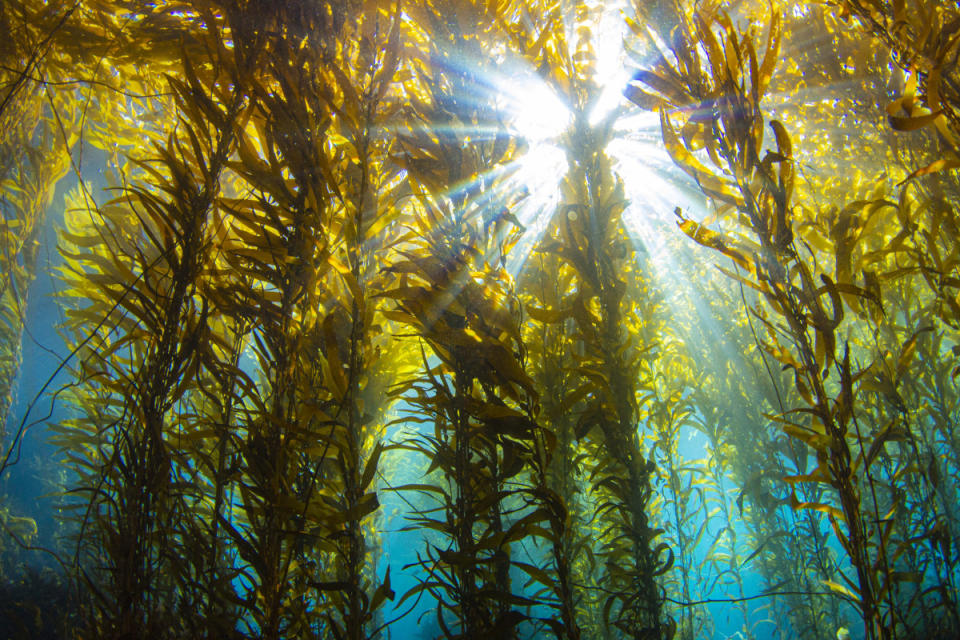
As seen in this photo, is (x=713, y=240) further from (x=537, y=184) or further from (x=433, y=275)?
(x=537, y=184)

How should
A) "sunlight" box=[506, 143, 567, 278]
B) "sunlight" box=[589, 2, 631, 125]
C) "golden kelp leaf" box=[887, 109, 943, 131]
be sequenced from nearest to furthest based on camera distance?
"golden kelp leaf" box=[887, 109, 943, 131], "sunlight" box=[506, 143, 567, 278], "sunlight" box=[589, 2, 631, 125]

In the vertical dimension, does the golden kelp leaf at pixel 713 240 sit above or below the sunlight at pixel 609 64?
below

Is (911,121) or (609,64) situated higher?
(609,64)

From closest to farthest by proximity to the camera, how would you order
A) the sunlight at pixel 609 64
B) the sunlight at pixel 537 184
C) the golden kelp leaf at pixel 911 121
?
the golden kelp leaf at pixel 911 121 < the sunlight at pixel 537 184 < the sunlight at pixel 609 64

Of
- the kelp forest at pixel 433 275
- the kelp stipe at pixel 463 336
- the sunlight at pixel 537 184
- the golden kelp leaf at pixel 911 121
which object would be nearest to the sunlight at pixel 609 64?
the kelp forest at pixel 433 275

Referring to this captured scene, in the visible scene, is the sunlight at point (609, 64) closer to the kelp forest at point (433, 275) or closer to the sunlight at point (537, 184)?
the kelp forest at point (433, 275)

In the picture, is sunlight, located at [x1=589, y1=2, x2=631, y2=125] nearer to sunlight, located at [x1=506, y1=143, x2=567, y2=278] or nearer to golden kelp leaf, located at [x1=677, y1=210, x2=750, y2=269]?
sunlight, located at [x1=506, y1=143, x2=567, y2=278]

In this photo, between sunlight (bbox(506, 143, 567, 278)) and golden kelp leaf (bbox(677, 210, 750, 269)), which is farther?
sunlight (bbox(506, 143, 567, 278))

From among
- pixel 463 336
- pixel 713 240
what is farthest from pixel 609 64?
pixel 463 336

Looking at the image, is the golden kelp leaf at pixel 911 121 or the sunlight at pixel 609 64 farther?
the sunlight at pixel 609 64

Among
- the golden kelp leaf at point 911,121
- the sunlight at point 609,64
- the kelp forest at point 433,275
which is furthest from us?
the sunlight at point 609,64

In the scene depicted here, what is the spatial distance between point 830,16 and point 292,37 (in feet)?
9.92

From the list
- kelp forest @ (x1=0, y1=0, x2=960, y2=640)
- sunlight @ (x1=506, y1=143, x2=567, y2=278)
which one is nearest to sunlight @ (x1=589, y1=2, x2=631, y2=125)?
kelp forest @ (x1=0, y1=0, x2=960, y2=640)

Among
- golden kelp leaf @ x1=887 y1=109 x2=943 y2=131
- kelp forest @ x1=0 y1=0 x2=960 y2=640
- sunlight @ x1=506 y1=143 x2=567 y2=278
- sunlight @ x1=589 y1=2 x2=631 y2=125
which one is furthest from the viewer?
sunlight @ x1=589 y1=2 x2=631 y2=125
